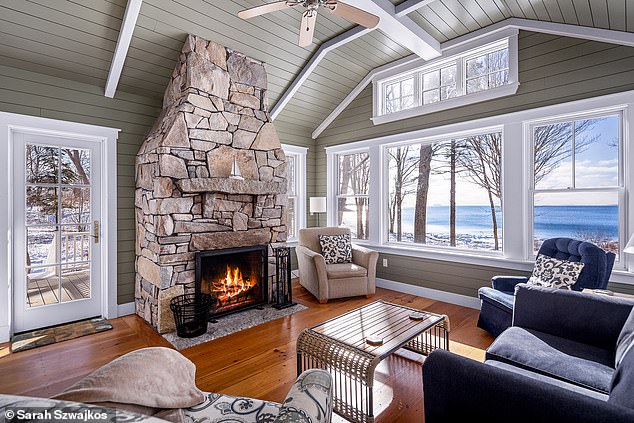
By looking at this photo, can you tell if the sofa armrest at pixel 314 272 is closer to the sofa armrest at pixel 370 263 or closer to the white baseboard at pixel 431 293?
the sofa armrest at pixel 370 263

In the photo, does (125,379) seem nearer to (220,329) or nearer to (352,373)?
(352,373)

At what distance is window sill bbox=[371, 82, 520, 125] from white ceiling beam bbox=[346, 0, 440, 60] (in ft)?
2.04

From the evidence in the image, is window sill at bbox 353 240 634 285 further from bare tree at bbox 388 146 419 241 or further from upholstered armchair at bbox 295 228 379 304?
upholstered armchair at bbox 295 228 379 304

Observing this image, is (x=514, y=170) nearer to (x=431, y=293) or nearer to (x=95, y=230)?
(x=431, y=293)

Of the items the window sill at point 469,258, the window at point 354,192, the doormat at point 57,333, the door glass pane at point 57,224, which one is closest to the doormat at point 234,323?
the doormat at point 57,333

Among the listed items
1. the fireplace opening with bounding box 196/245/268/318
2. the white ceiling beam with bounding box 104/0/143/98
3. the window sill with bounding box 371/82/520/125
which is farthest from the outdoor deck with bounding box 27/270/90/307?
the window sill with bounding box 371/82/520/125

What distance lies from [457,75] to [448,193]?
5.05ft

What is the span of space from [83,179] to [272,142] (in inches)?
87.7

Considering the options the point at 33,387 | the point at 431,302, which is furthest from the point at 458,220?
the point at 33,387

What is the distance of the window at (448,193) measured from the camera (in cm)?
396

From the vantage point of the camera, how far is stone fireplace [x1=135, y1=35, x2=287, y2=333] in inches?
129

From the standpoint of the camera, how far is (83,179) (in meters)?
3.60

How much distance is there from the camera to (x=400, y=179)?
4.89 meters

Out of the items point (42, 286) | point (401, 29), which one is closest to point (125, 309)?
point (42, 286)
